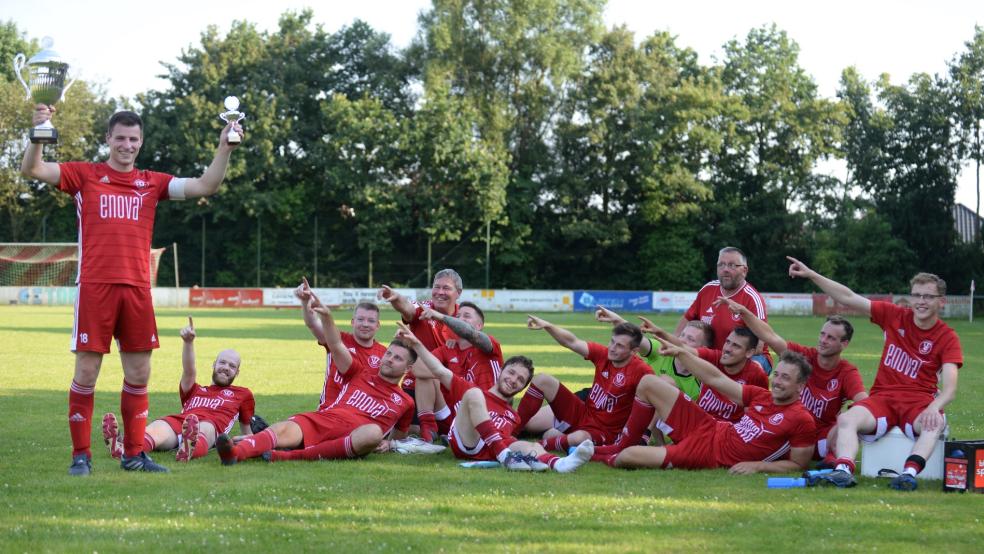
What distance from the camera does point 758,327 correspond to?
8.58 m

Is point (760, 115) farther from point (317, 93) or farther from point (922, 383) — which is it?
point (922, 383)

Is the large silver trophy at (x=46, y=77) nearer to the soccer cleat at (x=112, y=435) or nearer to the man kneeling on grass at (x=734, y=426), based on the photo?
the soccer cleat at (x=112, y=435)

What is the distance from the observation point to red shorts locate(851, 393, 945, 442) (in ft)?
25.4

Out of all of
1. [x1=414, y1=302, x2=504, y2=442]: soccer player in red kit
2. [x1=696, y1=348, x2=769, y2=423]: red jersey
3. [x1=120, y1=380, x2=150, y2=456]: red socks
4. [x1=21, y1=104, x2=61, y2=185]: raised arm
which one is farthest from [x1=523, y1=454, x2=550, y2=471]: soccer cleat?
[x1=21, y1=104, x2=61, y2=185]: raised arm

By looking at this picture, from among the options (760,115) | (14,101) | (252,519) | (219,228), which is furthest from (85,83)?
(252,519)

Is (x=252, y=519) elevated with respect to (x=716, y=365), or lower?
lower

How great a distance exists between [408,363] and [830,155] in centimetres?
Result: 5115

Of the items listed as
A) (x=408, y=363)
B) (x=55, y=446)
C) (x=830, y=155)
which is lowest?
(x=55, y=446)

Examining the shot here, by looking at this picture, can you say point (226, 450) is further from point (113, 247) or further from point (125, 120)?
point (125, 120)

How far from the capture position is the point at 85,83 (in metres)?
57.4

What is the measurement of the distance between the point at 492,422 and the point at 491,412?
0.36 m

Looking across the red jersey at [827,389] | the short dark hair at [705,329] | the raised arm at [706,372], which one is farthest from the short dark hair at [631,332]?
the red jersey at [827,389]

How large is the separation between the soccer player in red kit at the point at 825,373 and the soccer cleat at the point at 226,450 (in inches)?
166

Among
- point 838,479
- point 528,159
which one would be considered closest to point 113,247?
point 838,479
